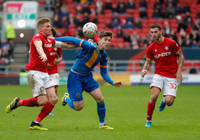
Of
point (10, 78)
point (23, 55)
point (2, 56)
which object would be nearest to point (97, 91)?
A: point (10, 78)

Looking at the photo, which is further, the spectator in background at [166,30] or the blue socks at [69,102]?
Answer: the spectator in background at [166,30]

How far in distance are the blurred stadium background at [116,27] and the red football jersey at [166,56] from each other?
1239 centimetres

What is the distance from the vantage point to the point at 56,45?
6.70 metres

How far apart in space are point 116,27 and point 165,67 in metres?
17.0

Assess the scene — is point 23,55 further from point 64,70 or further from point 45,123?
point 45,123

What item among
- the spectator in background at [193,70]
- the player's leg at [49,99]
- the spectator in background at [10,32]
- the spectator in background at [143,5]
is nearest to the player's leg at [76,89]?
the player's leg at [49,99]

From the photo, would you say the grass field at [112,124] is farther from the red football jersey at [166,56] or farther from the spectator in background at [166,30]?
the spectator in background at [166,30]

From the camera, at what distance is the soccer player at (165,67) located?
7914 millimetres

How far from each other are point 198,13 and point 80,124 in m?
21.1

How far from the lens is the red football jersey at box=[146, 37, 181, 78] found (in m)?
8.02

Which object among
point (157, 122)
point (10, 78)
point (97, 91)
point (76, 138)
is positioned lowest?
point (10, 78)

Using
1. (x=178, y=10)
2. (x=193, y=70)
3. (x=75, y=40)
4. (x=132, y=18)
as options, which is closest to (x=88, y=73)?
(x=75, y=40)

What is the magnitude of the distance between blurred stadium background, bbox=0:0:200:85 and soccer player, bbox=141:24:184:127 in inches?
488

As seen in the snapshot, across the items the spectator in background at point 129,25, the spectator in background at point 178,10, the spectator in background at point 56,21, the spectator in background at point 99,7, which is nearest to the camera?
the spectator in background at point 56,21
